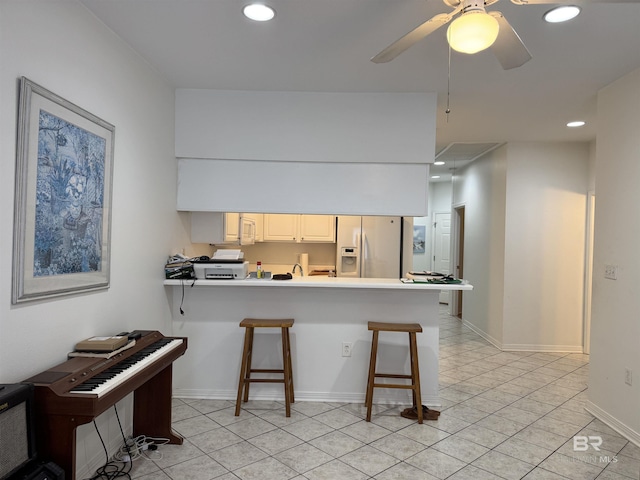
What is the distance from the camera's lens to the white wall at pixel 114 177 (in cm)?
164

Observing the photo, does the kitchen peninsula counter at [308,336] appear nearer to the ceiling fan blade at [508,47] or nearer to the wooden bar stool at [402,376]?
the wooden bar stool at [402,376]

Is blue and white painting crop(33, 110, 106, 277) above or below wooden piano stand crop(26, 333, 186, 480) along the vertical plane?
above

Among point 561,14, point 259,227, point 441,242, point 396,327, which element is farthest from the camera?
point 441,242

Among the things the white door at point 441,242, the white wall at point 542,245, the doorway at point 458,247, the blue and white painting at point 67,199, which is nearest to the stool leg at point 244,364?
the blue and white painting at point 67,199

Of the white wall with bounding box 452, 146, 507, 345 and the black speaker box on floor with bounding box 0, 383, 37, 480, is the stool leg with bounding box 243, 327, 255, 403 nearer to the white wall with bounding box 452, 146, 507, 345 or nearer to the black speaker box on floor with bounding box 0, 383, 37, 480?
the black speaker box on floor with bounding box 0, 383, 37, 480

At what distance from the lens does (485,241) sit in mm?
5637

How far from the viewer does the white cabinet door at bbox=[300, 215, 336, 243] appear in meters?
4.98

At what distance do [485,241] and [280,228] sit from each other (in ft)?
9.71

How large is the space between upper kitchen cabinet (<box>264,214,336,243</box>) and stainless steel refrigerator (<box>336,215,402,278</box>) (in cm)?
16

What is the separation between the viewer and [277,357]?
11.1ft

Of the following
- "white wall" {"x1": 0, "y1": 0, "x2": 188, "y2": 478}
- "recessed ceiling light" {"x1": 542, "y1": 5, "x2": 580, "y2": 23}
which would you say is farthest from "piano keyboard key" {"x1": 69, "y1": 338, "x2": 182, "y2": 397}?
"recessed ceiling light" {"x1": 542, "y1": 5, "x2": 580, "y2": 23}

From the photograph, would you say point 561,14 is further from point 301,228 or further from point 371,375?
point 301,228

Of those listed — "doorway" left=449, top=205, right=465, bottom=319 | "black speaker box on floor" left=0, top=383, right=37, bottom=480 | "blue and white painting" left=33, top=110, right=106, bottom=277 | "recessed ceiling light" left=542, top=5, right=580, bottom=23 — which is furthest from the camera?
"doorway" left=449, top=205, right=465, bottom=319

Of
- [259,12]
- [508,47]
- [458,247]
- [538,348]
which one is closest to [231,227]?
[259,12]
